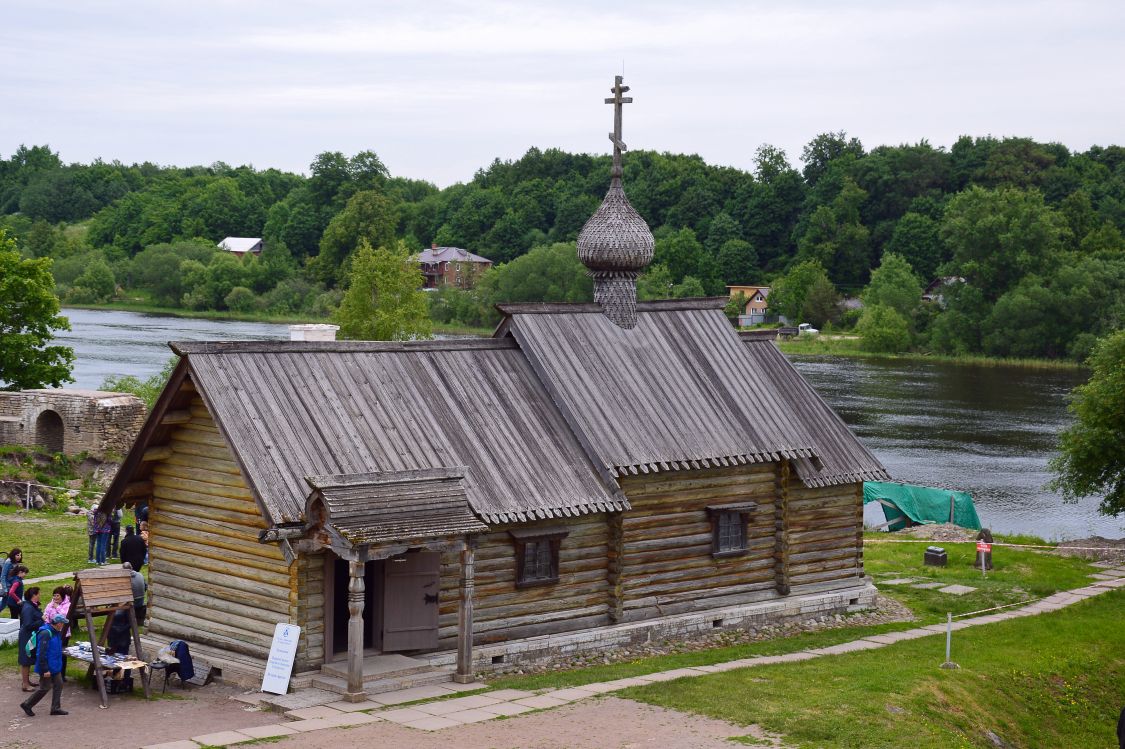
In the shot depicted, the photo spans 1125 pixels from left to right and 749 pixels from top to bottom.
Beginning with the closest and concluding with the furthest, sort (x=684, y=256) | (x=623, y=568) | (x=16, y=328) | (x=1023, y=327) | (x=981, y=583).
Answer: (x=623, y=568) < (x=981, y=583) < (x=16, y=328) < (x=1023, y=327) < (x=684, y=256)

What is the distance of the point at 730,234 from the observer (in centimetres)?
12212

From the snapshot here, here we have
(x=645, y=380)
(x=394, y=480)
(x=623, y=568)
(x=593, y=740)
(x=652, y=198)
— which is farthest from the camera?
(x=652, y=198)

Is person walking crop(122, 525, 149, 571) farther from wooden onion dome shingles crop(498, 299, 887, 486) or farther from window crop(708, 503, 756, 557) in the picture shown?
window crop(708, 503, 756, 557)

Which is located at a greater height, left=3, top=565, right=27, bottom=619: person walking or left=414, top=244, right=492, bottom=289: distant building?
left=414, top=244, right=492, bottom=289: distant building

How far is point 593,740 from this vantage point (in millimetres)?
16109

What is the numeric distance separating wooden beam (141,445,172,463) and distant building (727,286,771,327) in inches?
3543

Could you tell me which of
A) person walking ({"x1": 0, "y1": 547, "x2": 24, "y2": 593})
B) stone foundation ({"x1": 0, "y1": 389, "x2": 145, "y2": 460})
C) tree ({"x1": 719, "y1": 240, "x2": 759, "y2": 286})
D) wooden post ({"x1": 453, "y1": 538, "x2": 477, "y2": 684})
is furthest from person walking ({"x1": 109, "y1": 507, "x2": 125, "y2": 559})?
tree ({"x1": 719, "y1": 240, "x2": 759, "y2": 286})

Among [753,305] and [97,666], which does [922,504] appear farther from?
[753,305]

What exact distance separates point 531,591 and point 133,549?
6.41 metres

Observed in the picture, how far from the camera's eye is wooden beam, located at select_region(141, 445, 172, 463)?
2005 centimetres

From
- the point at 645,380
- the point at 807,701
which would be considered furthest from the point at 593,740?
the point at 645,380

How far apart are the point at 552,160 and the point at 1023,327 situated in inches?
2263

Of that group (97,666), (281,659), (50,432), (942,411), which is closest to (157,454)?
(97,666)

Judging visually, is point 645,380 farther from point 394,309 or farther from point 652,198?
point 652,198
